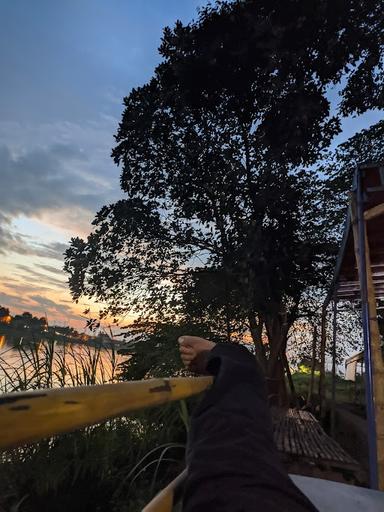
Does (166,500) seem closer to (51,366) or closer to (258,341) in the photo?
(51,366)

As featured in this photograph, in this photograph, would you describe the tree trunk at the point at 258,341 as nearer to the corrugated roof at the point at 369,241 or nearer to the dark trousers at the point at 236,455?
the corrugated roof at the point at 369,241

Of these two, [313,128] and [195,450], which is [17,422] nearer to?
[195,450]

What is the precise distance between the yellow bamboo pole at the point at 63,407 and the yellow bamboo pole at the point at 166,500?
26 cm

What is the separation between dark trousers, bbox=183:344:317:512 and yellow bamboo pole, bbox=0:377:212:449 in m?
0.14

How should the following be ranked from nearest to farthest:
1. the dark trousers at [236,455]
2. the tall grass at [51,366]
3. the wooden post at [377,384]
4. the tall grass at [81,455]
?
the dark trousers at [236,455] < the tall grass at [81,455] < the wooden post at [377,384] < the tall grass at [51,366]

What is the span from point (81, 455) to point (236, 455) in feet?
10.6

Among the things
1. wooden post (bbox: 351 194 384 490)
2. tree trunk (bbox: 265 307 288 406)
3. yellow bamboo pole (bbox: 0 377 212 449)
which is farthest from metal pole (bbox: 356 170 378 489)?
tree trunk (bbox: 265 307 288 406)

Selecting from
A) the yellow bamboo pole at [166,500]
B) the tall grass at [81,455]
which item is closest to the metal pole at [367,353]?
the tall grass at [81,455]

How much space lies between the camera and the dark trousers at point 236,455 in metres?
0.62

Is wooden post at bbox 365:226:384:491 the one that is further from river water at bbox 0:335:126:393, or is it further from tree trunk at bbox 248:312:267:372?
tree trunk at bbox 248:312:267:372

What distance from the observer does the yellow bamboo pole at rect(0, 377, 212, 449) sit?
1.48 ft

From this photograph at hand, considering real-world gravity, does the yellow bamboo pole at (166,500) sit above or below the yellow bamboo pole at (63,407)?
below

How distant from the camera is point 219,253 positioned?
8.40m

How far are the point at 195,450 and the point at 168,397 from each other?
0.15 m
